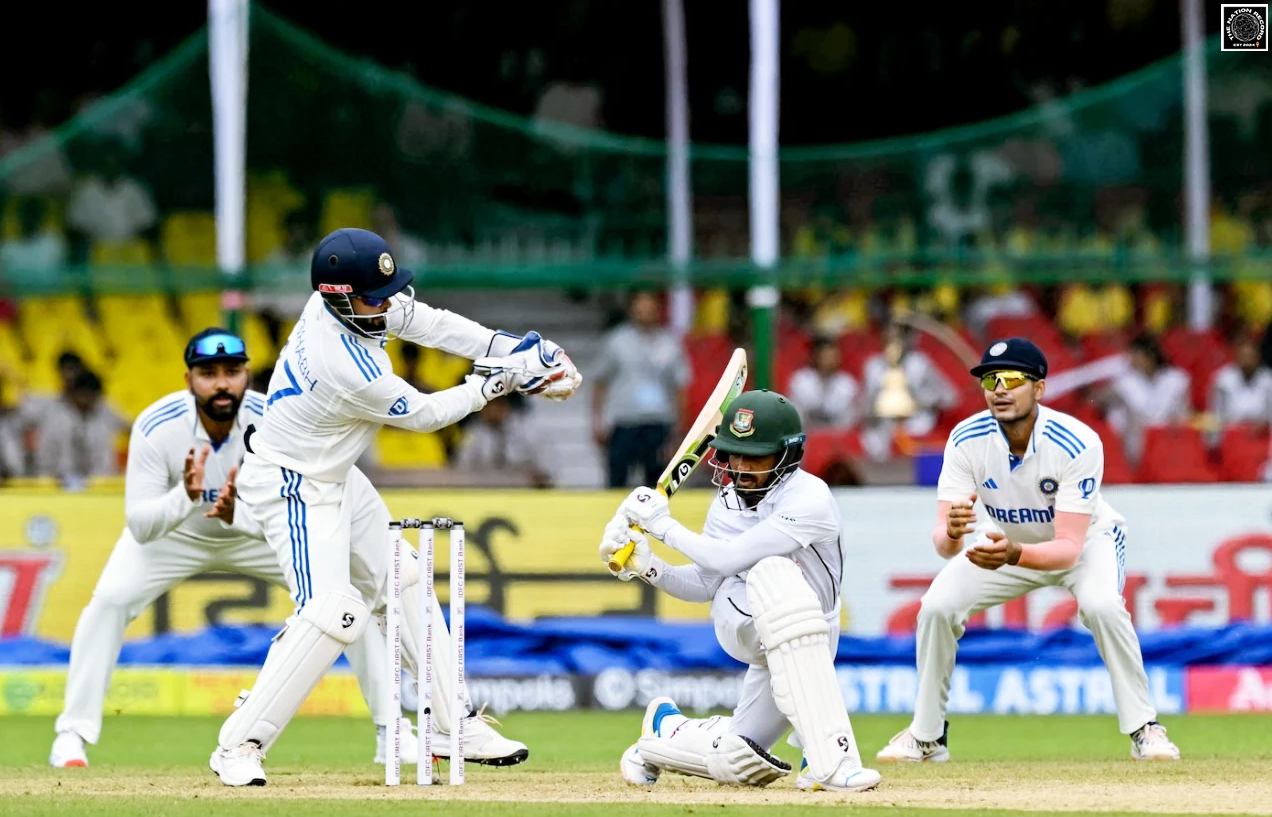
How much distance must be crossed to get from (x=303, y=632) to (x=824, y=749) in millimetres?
1809

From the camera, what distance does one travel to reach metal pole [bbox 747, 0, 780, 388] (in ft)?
37.6

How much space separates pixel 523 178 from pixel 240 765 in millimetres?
6004

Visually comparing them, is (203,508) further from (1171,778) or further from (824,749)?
(1171,778)

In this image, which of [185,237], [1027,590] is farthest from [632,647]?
[185,237]

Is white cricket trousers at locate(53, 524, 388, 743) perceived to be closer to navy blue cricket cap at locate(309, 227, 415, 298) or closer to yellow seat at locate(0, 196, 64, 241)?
navy blue cricket cap at locate(309, 227, 415, 298)

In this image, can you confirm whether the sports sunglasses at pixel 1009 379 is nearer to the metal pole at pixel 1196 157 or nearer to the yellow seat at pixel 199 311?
the metal pole at pixel 1196 157

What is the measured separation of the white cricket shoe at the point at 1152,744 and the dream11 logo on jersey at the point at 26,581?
6.05 meters

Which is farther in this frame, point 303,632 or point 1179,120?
point 1179,120

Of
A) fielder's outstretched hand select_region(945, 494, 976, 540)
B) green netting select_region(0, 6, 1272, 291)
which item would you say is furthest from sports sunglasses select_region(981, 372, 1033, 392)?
green netting select_region(0, 6, 1272, 291)

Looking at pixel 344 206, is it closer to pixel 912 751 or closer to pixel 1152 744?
pixel 912 751

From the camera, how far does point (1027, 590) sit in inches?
325

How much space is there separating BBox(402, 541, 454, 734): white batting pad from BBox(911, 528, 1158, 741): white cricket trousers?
1.95 metres

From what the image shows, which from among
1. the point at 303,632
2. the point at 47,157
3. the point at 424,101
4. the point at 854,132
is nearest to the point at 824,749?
the point at 303,632

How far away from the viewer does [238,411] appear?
27.0ft
